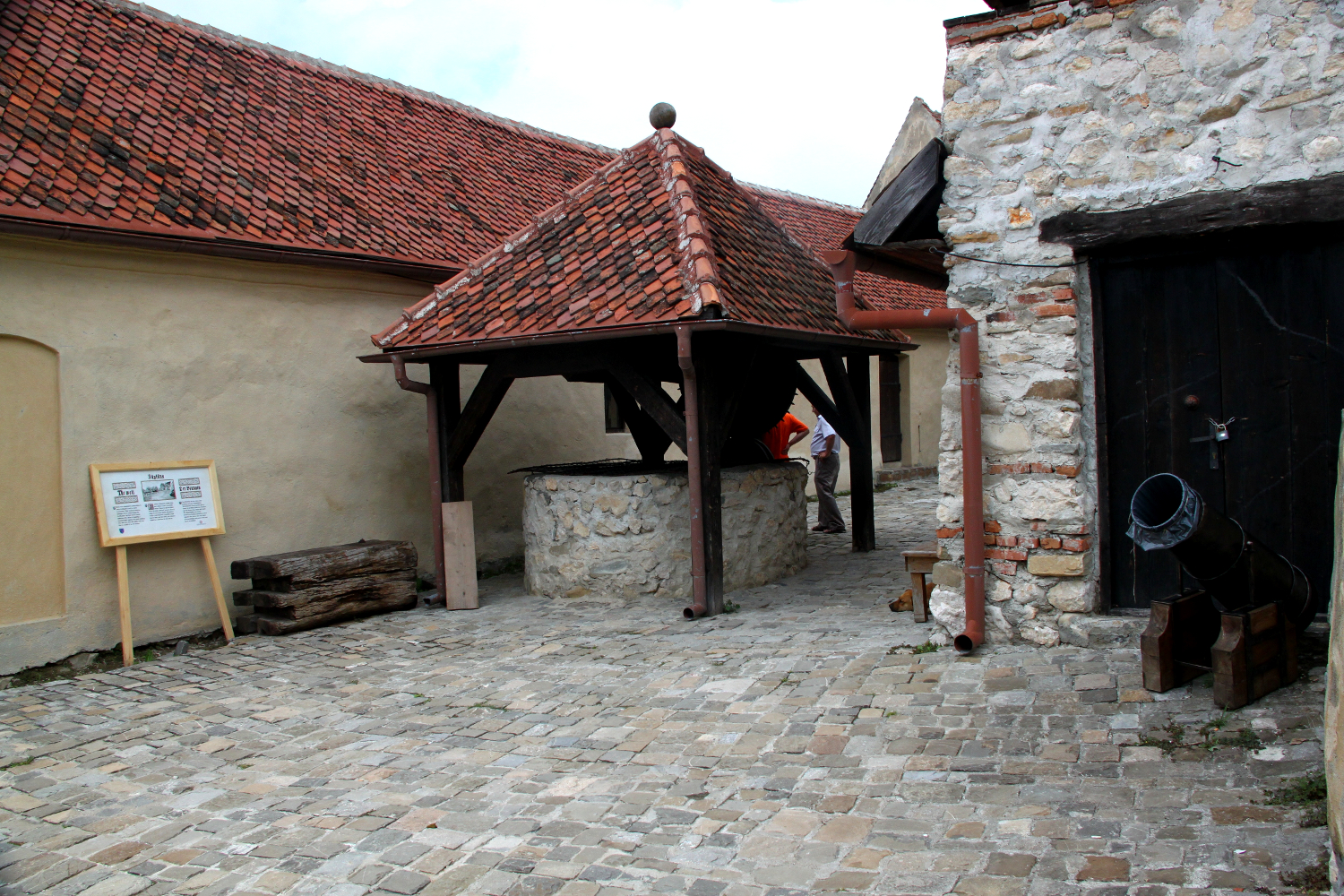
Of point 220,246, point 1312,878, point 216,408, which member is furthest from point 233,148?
point 1312,878

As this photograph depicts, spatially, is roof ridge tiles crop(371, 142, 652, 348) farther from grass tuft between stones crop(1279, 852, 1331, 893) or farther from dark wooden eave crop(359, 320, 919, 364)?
grass tuft between stones crop(1279, 852, 1331, 893)

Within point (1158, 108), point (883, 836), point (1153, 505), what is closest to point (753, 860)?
point (883, 836)

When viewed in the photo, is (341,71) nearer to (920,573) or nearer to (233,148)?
(233,148)

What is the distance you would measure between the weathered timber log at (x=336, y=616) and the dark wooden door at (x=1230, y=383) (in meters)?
5.35

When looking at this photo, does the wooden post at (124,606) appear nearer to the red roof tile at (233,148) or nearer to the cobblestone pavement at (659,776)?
the cobblestone pavement at (659,776)

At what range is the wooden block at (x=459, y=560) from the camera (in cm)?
778

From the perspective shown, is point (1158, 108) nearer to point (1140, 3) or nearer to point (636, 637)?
point (1140, 3)

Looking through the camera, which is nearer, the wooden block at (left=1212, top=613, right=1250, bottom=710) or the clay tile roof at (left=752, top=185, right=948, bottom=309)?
the wooden block at (left=1212, top=613, right=1250, bottom=710)

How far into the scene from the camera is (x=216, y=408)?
7.38m

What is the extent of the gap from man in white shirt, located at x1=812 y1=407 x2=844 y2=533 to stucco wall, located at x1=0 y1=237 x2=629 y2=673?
12.8 ft

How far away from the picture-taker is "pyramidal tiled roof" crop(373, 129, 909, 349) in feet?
21.9

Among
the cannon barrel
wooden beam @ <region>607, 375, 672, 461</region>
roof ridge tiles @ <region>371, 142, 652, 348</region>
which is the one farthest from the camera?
wooden beam @ <region>607, 375, 672, 461</region>

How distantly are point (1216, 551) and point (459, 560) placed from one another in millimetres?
5541

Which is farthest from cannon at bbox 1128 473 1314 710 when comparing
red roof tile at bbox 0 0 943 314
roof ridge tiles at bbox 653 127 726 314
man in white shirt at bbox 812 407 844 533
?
man in white shirt at bbox 812 407 844 533
